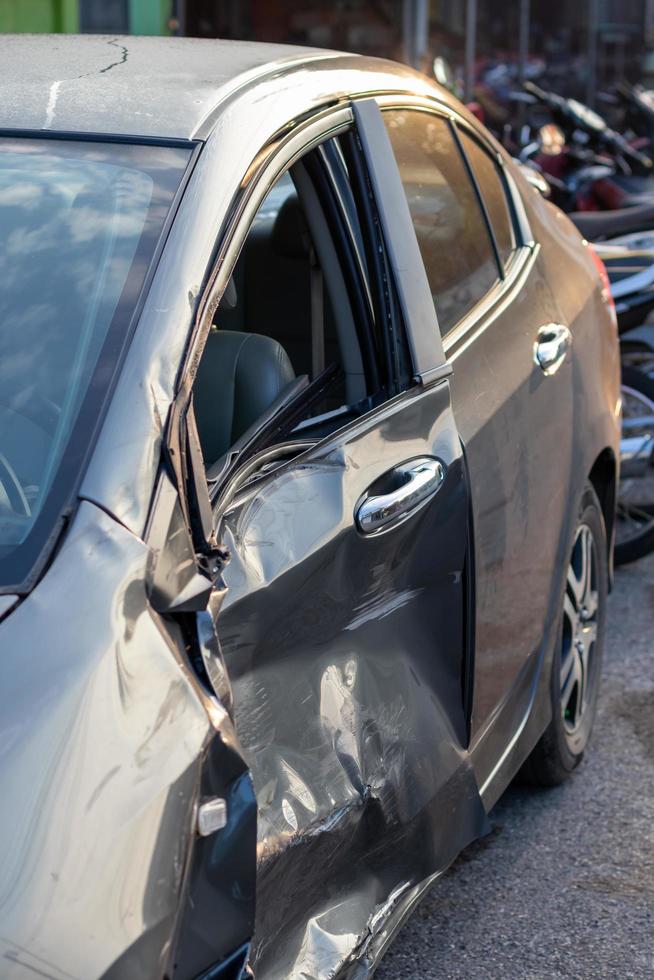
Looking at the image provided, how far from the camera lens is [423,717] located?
7.78 ft

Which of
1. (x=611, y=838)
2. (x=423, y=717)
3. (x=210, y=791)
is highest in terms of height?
(x=210, y=791)

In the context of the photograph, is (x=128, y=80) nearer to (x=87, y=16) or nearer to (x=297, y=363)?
(x=297, y=363)

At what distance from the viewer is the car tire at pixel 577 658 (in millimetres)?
3461

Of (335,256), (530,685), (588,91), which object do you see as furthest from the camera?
(588,91)

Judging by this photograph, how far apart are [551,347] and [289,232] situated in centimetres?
64

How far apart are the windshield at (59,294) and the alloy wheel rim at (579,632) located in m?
1.65

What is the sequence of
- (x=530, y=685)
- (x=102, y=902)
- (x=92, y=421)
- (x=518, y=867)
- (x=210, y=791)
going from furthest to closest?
(x=518, y=867), (x=530, y=685), (x=92, y=421), (x=210, y=791), (x=102, y=902)

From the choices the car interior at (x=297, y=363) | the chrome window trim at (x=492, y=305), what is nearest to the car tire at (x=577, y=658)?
the chrome window trim at (x=492, y=305)

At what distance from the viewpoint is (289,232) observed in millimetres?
3236

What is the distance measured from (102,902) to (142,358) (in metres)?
0.73

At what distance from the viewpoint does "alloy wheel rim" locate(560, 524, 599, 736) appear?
11.6ft

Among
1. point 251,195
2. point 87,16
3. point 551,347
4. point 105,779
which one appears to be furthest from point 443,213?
point 87,16

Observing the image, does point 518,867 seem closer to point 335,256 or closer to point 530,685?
point 530,685

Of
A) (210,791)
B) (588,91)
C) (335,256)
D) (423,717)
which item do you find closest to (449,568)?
(423,717)
